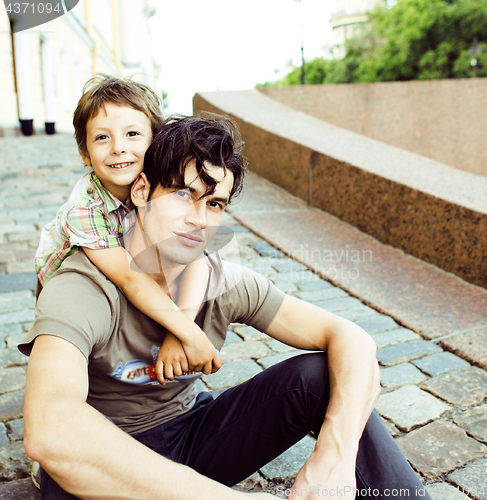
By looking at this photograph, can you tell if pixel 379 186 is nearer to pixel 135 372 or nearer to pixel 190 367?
pixel 190 367

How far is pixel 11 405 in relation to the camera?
2.25 meters

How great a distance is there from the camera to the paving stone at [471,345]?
2.68 m

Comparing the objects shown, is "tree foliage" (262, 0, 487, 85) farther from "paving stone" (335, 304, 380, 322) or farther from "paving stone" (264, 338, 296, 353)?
"paving stone" (264, 338, 296, 353)

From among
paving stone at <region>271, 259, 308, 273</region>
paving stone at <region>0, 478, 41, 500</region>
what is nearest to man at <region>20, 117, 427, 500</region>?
paving stone at <region>0, 478, 41, 500</region>

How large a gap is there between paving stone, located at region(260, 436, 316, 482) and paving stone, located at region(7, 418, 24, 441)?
101cm

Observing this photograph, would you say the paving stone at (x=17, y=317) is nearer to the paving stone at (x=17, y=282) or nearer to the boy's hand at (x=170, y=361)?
the paving stone at (x=17, y=282)

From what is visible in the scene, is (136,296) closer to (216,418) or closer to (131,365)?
(131,365)

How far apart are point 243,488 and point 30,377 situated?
0.97m

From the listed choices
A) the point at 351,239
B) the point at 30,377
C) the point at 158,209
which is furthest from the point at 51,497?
the point at 351,239

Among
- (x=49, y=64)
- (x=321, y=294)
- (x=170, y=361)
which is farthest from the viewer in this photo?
(x=49, y=64)

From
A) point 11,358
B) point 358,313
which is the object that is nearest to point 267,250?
point 358,313

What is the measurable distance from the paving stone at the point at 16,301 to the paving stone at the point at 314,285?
1.86 m

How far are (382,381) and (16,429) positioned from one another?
1698 mm

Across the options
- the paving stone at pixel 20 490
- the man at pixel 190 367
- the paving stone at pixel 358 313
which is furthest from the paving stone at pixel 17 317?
the paving stone at pixel 358 313
